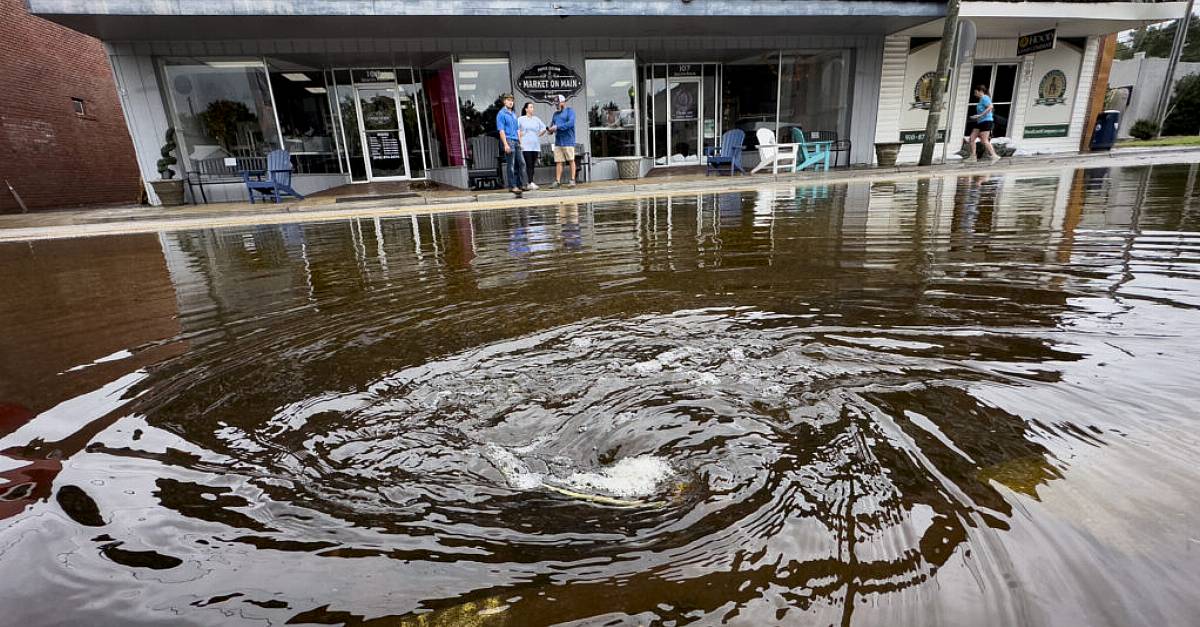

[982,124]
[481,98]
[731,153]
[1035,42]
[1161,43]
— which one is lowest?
[731,153]

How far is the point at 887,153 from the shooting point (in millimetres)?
13695

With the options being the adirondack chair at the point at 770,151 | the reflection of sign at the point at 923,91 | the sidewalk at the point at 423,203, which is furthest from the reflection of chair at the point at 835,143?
the reflection of sign at the point at 923,91

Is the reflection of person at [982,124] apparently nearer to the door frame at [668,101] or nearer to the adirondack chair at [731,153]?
the adirondack chair at [731,153]

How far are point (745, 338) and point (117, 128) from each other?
23494 mm

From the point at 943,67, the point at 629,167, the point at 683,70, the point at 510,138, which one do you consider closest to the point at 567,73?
the point at 629,167

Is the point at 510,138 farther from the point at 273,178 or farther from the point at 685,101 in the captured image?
the point at 685,101

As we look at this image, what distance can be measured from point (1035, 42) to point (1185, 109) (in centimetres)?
1480

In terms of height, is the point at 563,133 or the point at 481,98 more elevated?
the point at 481,98

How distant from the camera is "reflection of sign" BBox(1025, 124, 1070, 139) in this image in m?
16.2

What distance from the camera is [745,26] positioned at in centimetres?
1250

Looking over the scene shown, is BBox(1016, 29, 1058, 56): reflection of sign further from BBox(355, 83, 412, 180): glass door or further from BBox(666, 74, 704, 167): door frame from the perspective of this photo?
BBox(355, 83, 412, 180): glass door

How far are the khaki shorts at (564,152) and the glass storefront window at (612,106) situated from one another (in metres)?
2.02

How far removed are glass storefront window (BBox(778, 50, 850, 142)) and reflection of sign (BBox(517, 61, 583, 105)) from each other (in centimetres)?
574

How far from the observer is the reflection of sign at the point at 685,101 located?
1510cm
